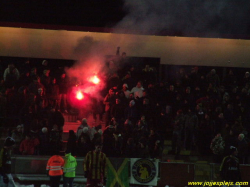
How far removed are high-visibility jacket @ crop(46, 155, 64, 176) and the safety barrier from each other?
877 millimetres

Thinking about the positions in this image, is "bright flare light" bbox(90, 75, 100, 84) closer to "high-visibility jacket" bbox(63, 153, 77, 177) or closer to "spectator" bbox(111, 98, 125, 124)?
"spectator" bbox(111, 98, 125, 124)

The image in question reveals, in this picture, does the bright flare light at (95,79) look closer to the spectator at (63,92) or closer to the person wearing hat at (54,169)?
the spectator at (63,92)

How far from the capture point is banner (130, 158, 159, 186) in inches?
457

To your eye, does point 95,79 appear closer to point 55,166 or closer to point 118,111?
point 118,111

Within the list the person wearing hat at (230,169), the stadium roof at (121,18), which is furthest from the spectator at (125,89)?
the person wearing hat at (230,169)

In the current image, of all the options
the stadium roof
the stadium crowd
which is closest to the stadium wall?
the stadium roof

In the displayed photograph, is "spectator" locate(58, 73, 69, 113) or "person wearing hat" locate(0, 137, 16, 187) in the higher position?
"spectator" locate(58, 73, 69, 113)

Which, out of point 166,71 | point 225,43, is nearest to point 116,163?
point 166,71

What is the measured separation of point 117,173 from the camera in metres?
11.5

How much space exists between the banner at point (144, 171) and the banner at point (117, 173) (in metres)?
0.20

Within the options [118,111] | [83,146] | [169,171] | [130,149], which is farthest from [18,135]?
[169,171]

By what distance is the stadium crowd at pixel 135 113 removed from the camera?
13094 mm

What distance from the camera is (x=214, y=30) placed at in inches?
739

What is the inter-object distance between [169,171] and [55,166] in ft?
10.1
